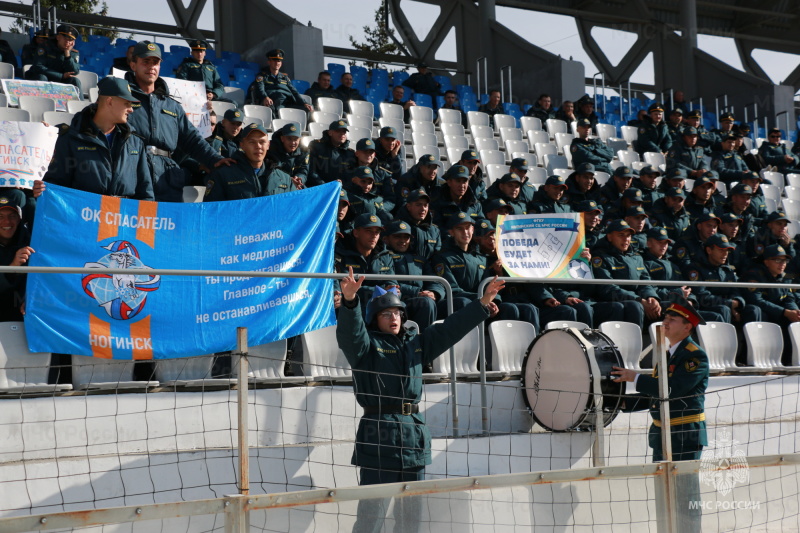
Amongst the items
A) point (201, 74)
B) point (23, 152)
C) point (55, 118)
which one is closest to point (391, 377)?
point (23, 152)

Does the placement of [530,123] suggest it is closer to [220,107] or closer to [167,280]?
[220,107]

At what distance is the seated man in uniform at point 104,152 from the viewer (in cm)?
711

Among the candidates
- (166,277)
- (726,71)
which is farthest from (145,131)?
(726,71)

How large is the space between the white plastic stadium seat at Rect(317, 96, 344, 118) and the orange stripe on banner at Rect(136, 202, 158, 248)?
6.68m

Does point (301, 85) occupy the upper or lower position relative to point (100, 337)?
upper

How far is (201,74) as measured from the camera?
40.1ft

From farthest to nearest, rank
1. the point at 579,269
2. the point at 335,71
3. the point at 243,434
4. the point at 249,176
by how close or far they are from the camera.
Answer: the point at 335,71
the point at 579,269
the point at 249,176
the point at 243,434

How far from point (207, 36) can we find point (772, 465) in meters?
17.4

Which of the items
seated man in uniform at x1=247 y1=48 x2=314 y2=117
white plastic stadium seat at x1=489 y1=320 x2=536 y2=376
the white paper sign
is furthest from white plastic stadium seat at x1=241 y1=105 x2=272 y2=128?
white plastic stadium seat at x1=489 y1=320 x2=536 y2=376

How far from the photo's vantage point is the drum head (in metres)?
7.33

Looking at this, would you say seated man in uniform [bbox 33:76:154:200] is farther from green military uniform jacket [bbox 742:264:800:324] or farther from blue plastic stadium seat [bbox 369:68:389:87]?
blue plastic stadium seat [bbox 369:68:389:87]

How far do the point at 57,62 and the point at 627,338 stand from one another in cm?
Answer: 763

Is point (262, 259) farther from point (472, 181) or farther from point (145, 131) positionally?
point (472, 181)

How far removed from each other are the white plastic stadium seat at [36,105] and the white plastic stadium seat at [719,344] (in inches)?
290
